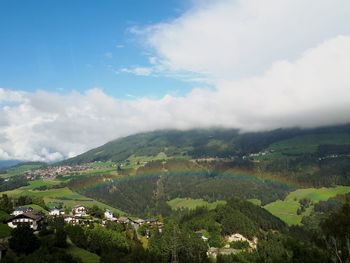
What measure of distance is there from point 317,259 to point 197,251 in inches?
3813

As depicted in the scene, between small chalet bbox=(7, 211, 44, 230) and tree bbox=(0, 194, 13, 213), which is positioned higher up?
tree bbox=(0, 194, 13, 213)

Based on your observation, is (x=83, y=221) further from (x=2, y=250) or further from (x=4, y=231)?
(x=2, y=250)

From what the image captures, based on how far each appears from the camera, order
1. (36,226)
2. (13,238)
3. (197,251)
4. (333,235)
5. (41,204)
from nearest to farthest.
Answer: (333,235) → (13,238) → (36,226) → (197,251) → (41,204)

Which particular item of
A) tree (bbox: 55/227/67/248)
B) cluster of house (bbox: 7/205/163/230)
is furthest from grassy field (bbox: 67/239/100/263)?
cluster of house (bbox: 7/205/163/230)

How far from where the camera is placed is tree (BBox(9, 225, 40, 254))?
91625 mm

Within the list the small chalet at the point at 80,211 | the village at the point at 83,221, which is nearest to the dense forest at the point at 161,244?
the village at the point at 83,221

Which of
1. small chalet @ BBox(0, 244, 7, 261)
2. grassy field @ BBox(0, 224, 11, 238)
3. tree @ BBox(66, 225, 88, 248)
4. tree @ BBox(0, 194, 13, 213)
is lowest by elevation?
tree @ BBox(66, 225, 88, 248)

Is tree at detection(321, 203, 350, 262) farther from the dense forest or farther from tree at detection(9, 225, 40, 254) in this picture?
tree at detection(9, 225, 40, 254)

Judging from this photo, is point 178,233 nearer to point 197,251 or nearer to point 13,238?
point 197,251

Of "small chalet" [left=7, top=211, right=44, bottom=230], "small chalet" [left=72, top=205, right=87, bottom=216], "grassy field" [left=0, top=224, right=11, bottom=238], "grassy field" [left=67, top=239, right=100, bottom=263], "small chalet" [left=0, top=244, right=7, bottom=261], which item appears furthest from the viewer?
"small chalet" [left=72, top=205, right=87, bottom=216]

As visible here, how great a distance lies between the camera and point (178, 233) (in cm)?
15638

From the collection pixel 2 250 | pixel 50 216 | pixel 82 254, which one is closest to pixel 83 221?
pixel 50 216

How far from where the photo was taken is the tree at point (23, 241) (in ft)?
301

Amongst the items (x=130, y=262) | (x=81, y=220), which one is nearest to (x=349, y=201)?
(x=130, y=262)
